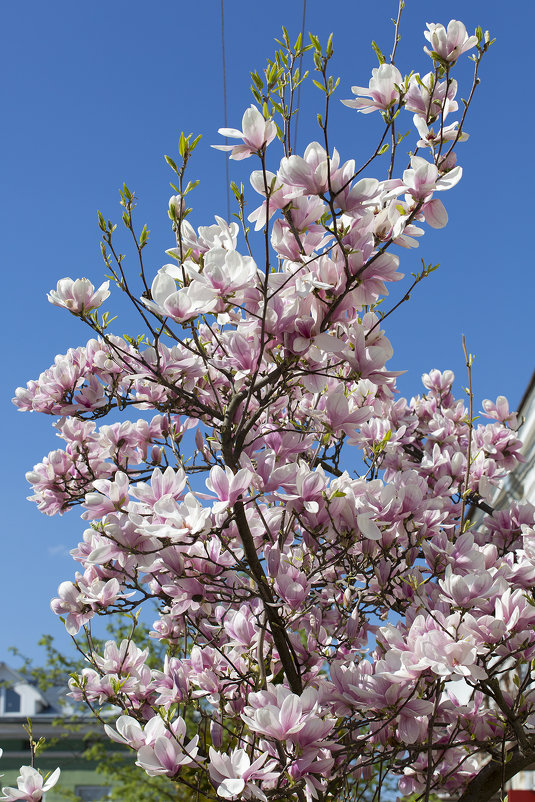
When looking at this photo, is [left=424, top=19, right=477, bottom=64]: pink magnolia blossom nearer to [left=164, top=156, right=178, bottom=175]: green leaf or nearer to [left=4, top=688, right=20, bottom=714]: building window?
[left=164, top=156, right=178, bottom=175]: green leaf

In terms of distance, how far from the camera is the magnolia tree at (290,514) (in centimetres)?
171

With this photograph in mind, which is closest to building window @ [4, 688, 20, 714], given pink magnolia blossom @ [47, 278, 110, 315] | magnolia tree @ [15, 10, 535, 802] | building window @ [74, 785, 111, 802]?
building window @ [74, 785, 111, 802]

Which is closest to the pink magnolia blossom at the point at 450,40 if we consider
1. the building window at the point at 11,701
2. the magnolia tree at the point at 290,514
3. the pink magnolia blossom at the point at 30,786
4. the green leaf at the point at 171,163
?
the magnolia tree at the point at 290,514

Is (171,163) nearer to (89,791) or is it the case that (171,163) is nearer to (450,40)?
(450,40)

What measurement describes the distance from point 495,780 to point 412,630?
962 mm

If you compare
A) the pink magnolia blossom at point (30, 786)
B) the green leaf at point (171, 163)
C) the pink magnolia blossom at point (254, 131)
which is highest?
the green leaf at point (171, 163)

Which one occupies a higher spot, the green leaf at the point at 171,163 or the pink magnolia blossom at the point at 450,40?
the pink magnolia blossom at the point at 450,40

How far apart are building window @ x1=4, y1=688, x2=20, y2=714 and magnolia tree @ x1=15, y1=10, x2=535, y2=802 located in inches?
538

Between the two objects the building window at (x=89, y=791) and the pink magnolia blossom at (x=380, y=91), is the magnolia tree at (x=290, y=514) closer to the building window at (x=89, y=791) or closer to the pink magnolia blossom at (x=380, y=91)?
the pink magnolia blossom at (x=380, y=91)

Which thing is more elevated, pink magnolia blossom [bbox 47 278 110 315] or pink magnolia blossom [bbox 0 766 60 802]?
pink magnolia blossom [bbox 47 278 110 315]

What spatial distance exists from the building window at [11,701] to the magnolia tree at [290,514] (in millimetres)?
13659

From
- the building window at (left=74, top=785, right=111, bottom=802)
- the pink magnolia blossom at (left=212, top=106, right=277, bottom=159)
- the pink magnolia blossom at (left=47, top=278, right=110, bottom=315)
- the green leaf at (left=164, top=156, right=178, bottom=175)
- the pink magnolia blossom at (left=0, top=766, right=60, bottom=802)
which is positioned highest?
the building window at (left=74, top=785, right=111, bottom=802)

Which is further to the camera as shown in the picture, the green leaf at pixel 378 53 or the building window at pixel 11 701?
the building window at pixel 11 701

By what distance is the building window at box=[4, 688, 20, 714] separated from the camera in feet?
→ 47.6
